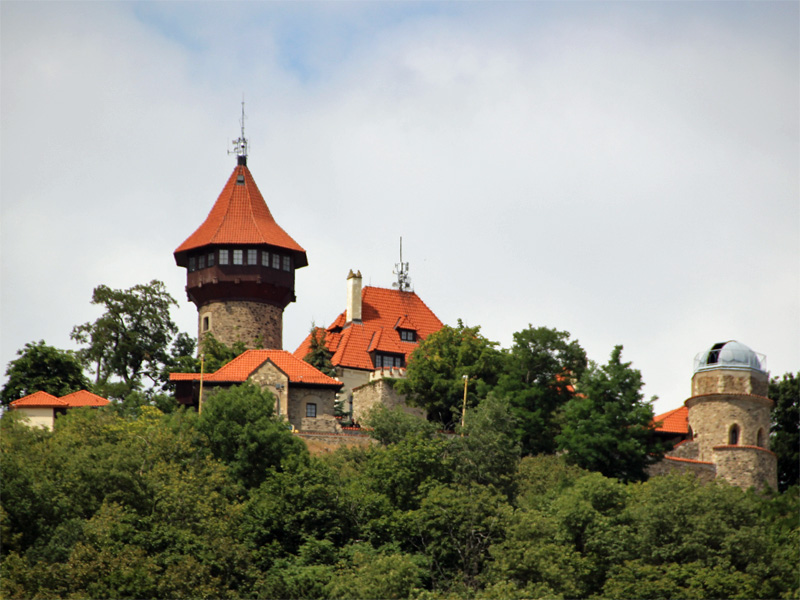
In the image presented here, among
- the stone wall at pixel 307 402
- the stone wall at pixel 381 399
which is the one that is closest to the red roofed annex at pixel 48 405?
the stone wall at pixel 307 402

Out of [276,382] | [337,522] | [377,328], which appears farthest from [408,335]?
[337,522]

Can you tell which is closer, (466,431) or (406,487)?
(406,487)

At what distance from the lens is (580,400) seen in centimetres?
6338

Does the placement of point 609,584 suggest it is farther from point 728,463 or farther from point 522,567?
point 728,463

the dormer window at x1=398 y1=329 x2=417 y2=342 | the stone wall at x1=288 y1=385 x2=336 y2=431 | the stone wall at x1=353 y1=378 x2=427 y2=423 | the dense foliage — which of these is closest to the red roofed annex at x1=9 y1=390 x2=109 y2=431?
the dense foliage

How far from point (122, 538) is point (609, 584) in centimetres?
1473

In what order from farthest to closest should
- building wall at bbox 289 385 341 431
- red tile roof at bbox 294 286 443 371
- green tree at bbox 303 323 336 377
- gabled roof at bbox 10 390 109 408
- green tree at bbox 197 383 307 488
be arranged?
red tile roof at bbox 294 286 443 371 < green tree at bbox 303 323 336 377 < gabled roof at bbox 10 390 109 408 < building wall at bbox 289 385 341 431 < green tree at bbox 197 383 307 488

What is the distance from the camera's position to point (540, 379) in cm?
6544

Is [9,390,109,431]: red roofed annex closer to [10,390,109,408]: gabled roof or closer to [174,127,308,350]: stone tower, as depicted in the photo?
[10,390,109,408]: gabled roof

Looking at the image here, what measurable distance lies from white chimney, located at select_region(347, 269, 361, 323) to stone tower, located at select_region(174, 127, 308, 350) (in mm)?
2287

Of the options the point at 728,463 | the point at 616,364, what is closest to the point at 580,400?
the point at 616,364

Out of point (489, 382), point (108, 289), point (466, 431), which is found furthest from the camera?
point (108, 289)

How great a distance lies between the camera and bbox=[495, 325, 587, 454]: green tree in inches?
2515

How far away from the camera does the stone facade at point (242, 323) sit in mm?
71500
